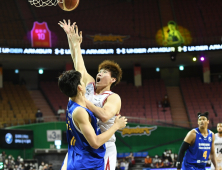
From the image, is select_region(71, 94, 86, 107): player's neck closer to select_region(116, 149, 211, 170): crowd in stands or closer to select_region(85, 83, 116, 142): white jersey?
select_region(85, 83, 116, 142): white jersey

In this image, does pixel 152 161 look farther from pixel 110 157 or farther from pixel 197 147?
pixel 110 157

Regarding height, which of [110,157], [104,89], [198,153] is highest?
[104,89]

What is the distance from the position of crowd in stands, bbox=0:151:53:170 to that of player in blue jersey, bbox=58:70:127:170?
13.5 m

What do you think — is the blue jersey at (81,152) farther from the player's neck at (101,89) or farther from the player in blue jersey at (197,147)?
the player in blue jersey at (197,147)

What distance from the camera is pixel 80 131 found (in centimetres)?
333

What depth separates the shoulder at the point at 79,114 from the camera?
127 inches

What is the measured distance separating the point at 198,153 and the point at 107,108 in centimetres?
374

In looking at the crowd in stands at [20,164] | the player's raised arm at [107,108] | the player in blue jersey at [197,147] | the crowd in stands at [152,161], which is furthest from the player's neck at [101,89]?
the crowd in stands at [152,161]

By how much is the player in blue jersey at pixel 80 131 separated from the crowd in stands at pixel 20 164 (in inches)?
533

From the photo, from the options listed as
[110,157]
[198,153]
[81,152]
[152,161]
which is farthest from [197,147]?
[152,161]

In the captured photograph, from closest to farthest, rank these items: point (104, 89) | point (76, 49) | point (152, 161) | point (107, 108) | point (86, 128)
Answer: point (86, 128), point (107, 108), point (104, 89), point (76, 49), point (152, 161)

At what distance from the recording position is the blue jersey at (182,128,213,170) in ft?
22.0

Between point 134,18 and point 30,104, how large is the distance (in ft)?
36.2

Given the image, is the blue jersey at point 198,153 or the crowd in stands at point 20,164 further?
the crowd in stands at point 20,164
